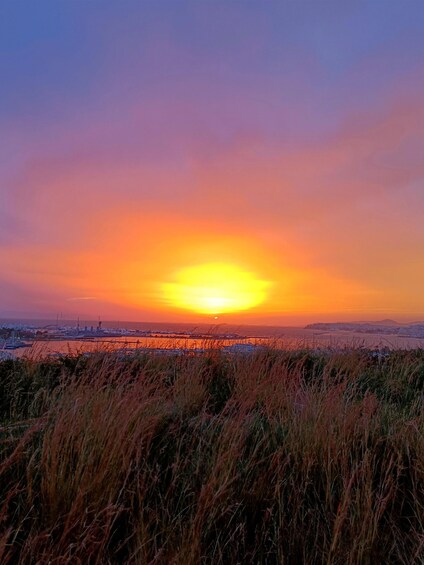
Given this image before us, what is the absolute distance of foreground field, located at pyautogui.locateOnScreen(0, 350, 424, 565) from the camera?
237 cm

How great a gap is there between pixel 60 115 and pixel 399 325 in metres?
18.3

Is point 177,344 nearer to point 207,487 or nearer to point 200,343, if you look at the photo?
point 200,343

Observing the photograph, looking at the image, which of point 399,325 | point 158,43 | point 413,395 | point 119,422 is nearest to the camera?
point 119,422

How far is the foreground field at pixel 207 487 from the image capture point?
7.78 ft

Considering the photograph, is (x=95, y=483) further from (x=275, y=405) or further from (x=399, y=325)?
(x=399, y=325)

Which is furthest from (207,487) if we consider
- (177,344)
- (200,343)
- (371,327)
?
(371,327)

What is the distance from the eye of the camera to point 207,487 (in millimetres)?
2598

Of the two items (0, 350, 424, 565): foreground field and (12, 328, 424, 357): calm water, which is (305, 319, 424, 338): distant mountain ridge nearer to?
(12, 328, 424, 357): calm water

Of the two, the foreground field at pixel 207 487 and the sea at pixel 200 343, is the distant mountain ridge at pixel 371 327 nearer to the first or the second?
the sea at pixel 200 343

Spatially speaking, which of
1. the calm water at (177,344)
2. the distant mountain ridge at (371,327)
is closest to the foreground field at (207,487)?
the calm water at (177,344)

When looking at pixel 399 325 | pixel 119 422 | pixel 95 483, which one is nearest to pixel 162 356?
pixel 119 422

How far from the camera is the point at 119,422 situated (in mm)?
3314

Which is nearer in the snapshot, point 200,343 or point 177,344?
point 200,343

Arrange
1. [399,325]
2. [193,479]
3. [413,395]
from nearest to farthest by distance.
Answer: [193,479] < [413,395] < [399,325]
